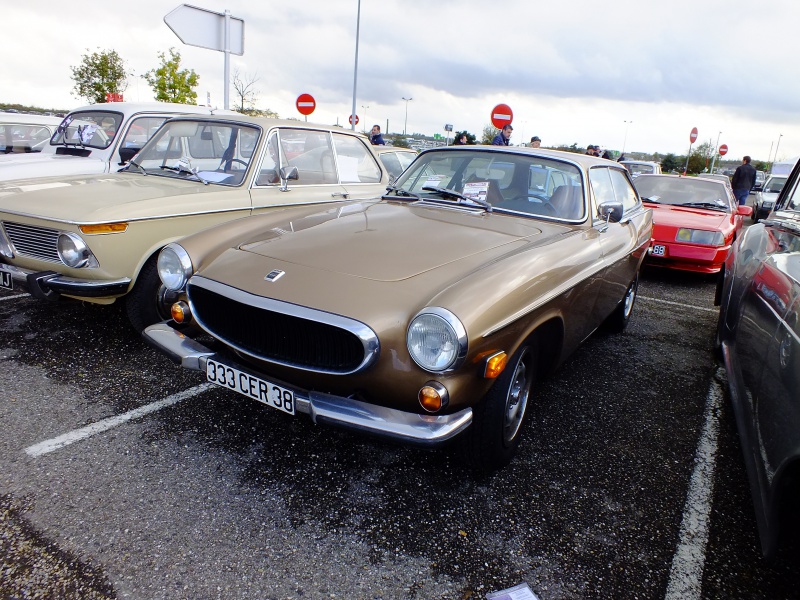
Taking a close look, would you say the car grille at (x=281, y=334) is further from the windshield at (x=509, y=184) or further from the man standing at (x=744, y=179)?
the man standing at (x=744, y=179)

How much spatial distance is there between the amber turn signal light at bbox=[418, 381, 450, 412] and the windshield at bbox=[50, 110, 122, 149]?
545 cm

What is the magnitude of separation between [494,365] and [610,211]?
6.26 feet

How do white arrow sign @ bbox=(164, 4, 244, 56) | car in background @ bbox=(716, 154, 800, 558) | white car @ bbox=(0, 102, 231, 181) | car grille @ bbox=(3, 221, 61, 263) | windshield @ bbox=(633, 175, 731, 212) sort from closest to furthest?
car in background @ bbox=(716, 154, 800, 558)
car grille @ bbox=(3, 221, 61, 263)
white car @ bbox=(0, 102, 231, 181)
windshield @ bbox=(633, 175, 731, 212)
white arrow sign @ bbox=(164, 4, 244, 56)

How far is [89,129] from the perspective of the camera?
20.3 ft

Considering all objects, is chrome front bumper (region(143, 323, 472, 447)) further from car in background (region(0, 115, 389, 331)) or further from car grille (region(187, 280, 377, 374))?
car in background (region(0, 115, 389, 331))

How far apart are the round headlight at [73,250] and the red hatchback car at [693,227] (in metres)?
6.35

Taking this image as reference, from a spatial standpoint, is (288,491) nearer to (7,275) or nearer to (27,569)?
(27,569)

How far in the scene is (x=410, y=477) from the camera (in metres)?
2.65

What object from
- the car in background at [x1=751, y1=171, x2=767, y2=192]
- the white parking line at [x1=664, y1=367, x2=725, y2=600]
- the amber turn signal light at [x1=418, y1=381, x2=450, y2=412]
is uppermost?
the car in background at [x1=751, y1=171, x2=767, y2=192]

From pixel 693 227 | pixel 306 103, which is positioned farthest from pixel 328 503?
pixel 306 103

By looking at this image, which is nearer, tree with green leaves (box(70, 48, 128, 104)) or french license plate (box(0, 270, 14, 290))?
french license plate (box(0, 270, 14, 290))

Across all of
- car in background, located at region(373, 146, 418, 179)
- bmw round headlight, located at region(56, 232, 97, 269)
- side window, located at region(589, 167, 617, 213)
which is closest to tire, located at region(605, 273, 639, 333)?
side window, located at region(589, 167, 617, 213)

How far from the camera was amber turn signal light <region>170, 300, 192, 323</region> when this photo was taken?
2.84 m

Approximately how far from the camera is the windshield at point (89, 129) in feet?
19.9
